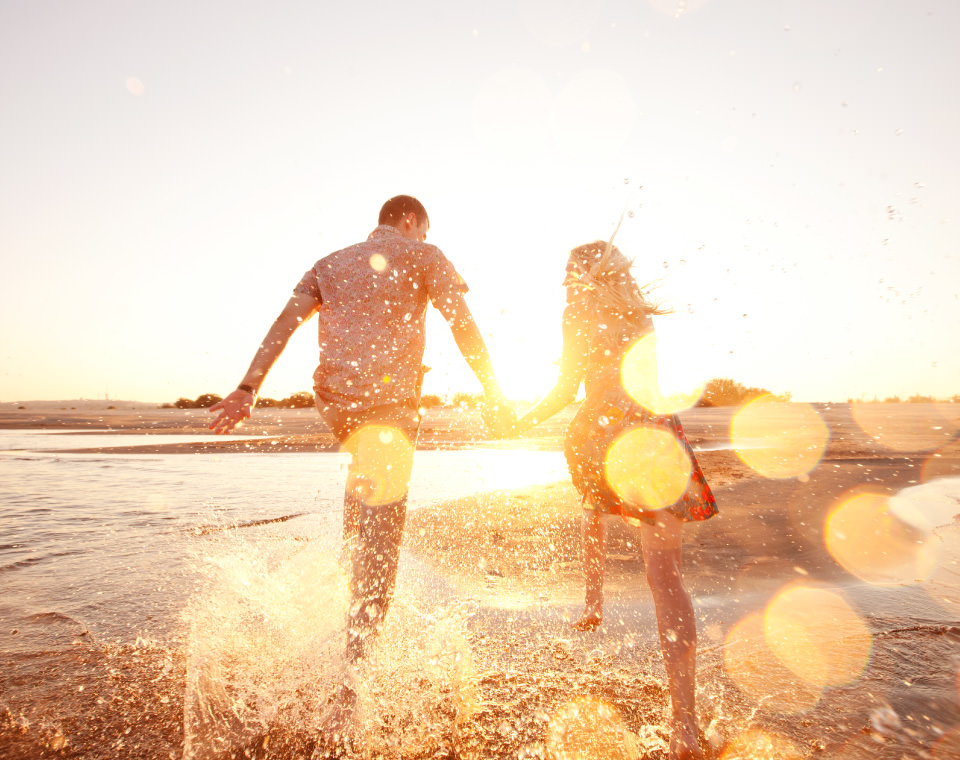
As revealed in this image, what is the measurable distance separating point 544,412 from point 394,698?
150 cm

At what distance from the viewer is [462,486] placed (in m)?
9.09

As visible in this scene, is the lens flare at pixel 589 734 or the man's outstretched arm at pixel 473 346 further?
Result: the man's outstretched arm at pixel 473 346

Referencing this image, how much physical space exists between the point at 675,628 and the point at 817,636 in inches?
61.5

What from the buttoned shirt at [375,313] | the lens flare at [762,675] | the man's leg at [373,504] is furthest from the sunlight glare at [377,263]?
the lens flare at [762,675]

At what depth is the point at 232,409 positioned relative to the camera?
2441mm

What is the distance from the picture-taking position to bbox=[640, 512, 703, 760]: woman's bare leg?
6.72 feet

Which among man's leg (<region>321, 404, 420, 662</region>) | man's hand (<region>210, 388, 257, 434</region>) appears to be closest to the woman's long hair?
man's leg (<region>321, 404, 420, 662</region>)

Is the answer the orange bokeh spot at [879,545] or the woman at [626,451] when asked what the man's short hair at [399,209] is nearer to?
the woman at [626,451]

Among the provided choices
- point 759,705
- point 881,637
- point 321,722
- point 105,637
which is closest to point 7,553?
point 105,637

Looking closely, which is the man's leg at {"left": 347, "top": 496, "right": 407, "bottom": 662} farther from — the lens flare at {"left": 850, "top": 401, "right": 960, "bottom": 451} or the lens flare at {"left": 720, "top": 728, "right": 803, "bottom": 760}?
the lens flare at {"left": 850, "top": 401, "right": 960, "bottom": 451}

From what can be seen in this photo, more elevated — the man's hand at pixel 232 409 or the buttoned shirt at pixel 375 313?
the buttoned shirt at pixel 375 313

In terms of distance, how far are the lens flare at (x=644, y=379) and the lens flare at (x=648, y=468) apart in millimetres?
148

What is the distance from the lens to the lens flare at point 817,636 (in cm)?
270

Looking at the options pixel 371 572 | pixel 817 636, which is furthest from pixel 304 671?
pixel 817 636
